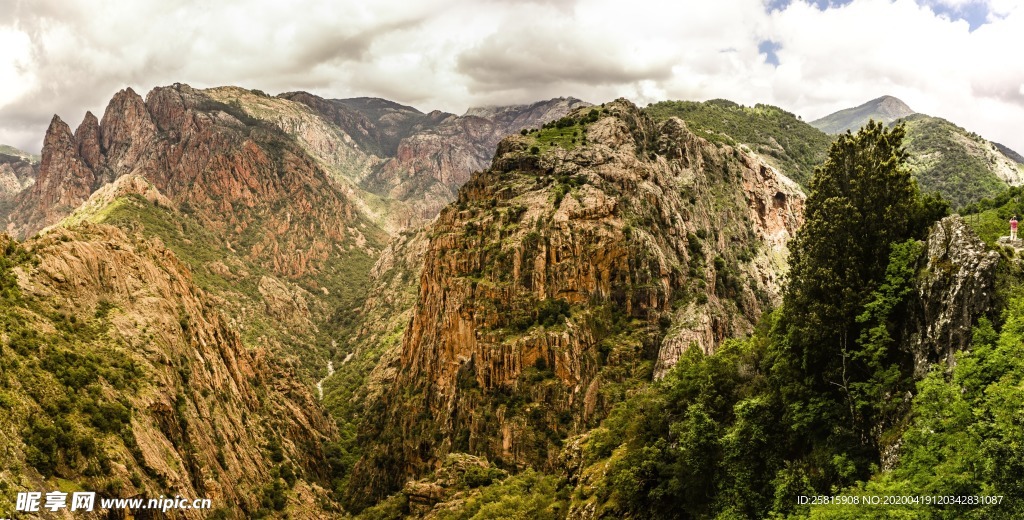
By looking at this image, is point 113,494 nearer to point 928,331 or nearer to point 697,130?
point 928,331

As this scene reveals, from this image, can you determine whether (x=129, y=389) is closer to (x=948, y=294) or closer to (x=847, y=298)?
(x=847, y=298)

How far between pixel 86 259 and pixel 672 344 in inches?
3335

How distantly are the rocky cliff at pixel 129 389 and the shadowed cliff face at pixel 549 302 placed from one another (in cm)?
2407

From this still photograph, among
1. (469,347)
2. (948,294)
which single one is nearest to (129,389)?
(469,347)

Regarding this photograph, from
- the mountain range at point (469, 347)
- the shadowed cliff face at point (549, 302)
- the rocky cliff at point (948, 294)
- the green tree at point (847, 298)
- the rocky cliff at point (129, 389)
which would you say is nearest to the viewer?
the rocky cliff at point (948, 294)

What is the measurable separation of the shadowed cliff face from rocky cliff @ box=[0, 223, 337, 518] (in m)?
24.1

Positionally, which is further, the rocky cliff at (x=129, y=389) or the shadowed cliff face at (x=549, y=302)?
the shadowed cliff face at (x=549, y=302)

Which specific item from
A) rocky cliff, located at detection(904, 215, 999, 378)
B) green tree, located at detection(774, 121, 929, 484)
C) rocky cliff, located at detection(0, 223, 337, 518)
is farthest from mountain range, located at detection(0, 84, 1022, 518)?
green tree, located at detection(774, 121, 929, 484)

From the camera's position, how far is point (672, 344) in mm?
94188

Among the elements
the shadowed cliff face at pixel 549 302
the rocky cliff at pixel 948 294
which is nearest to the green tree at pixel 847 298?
the rocky cliff at pixel 948 294

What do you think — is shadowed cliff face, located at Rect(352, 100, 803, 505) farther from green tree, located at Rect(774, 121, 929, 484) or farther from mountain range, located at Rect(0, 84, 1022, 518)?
green tree, located at Rect(774, 121, 929, 484)

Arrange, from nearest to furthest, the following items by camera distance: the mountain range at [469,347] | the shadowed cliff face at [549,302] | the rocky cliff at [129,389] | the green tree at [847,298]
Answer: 1. the green tree at [847,298]
2. the rocky cliff at [129,389]
3. the mountain range at [469,347]
4. the shadowed cliff face at [549,302]

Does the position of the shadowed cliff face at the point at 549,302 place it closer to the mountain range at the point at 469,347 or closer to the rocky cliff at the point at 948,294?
the mountain range at the point at 469,347

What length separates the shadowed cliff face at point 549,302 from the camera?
91.7m
